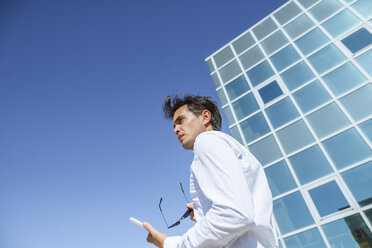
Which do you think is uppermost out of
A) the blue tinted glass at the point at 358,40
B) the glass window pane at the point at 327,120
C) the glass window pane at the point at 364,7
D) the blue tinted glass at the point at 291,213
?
the glass window pane at the point at 364,7

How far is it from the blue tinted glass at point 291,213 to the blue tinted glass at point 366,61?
14.1 ft

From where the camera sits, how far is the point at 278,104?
7711 millimetres

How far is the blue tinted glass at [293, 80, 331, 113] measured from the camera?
681 centimetres

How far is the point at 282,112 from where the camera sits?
295 inches

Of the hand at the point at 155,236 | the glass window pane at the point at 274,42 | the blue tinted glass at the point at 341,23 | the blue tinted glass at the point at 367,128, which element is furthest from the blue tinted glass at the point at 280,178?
the hand at the point at 155,236

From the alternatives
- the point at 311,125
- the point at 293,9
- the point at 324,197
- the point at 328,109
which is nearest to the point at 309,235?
the point at 324,197

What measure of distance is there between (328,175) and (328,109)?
6.91ft

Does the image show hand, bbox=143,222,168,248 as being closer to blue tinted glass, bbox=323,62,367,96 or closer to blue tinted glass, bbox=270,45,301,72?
blue tinted glass, bbox=323,62,367,96

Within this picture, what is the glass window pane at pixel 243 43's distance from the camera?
985cm

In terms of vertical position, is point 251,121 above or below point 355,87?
above

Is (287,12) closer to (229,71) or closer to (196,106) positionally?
(229,71)

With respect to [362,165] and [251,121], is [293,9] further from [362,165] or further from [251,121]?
[362,165]

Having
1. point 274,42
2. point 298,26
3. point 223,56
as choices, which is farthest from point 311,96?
point 223,56

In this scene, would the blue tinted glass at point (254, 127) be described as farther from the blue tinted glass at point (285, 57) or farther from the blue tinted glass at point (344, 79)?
the blue tinted glass at point (344, 79)
